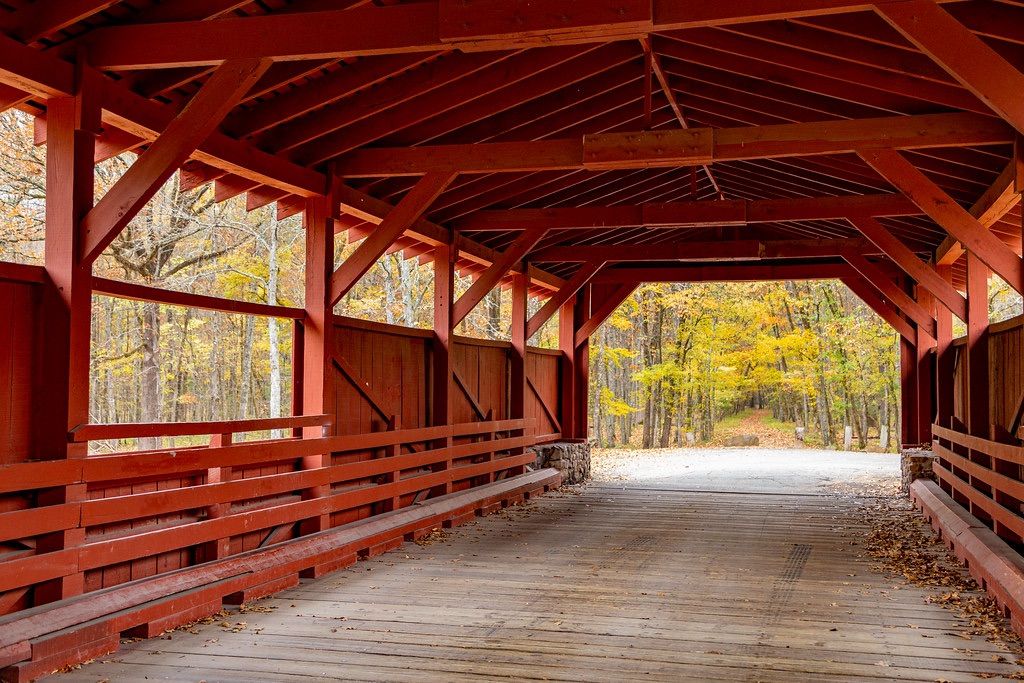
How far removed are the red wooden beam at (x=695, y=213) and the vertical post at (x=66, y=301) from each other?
19.2 feet

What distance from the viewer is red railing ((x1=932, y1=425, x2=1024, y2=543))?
605cm

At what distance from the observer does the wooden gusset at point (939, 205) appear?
714 cm

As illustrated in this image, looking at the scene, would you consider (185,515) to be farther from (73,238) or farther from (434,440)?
(434,440)

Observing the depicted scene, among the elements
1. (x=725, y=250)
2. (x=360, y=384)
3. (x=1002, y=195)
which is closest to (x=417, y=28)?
(x=360, y=384)

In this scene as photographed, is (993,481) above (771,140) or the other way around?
the other way around

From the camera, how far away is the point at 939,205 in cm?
723

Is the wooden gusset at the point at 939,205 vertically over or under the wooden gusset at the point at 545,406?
over

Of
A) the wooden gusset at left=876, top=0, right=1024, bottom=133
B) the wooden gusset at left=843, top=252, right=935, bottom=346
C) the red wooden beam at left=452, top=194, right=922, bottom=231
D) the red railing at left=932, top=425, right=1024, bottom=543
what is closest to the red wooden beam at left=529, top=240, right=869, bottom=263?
the wooden gusset at left=843, top=252, right=935, bottom=346

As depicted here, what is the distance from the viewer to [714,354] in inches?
1101

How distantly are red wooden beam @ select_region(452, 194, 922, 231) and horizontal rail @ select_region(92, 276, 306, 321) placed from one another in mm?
4005

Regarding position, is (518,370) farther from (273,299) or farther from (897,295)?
(273,299)

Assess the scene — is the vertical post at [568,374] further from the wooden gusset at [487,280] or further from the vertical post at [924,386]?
the vertical post at [924,386]

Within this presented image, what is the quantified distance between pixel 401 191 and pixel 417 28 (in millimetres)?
4448

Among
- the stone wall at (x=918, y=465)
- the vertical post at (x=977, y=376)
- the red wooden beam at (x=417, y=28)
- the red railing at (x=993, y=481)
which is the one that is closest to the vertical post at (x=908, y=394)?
the stone wall at (x=918, y=465)
